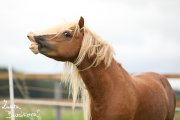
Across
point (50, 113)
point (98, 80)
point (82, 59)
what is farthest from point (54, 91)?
point (82, 59)

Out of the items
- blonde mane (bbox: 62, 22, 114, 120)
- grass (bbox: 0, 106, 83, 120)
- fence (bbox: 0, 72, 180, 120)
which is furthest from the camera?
fence (bbox: 0, 72, 180, 120)

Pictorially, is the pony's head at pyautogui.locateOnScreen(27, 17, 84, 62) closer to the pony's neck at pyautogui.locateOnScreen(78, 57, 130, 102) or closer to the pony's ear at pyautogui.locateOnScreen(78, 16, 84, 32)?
the pony's ear at pyautogui.locateOnScreen(78, 16, 84, 32)

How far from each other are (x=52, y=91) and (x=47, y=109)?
111 cm

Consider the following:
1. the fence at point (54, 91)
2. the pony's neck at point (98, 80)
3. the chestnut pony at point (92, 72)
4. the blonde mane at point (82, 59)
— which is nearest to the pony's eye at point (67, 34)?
the chestnut pony at point (92, 72)

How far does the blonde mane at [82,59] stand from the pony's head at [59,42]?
6cm

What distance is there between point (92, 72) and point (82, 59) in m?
0.21

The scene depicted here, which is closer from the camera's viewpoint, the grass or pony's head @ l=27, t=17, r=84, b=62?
pony's head @ l=27, t=17, r=84, b=62

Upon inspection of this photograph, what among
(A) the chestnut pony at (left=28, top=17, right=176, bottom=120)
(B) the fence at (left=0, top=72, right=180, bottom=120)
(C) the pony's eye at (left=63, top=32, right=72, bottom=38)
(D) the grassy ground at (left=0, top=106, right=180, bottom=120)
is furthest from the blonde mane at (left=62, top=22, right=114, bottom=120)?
(B) the fence at (left=0, top=72, right=180, bottom=120)

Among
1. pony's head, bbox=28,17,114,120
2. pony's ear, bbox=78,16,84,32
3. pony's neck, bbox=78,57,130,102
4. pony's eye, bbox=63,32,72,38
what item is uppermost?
pony's ear, bbox=78,16,84,32

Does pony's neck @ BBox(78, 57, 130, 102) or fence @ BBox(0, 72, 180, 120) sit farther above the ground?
pony's neck @ BBox(78, 57, 130, 102)

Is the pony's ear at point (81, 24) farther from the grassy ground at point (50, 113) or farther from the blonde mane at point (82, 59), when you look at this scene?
the grassy ground at point (50, 113)

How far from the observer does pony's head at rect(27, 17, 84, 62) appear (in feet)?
18.3

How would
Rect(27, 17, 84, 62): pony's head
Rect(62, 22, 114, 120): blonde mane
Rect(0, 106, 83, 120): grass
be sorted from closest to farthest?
1. Rect(27, 17, 84, 62): pony's head
2. Rect(62, 22, 114, 120): blonde mane
3. Rect(0, 106, 83, 120): grass

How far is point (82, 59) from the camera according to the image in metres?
5.70
